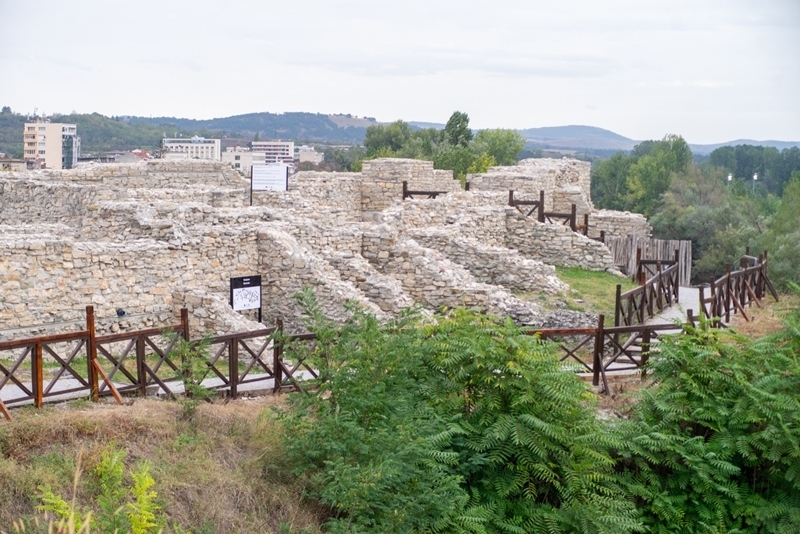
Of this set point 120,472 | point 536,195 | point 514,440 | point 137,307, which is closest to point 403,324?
point 514,440

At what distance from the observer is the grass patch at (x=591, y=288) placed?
64.1ft

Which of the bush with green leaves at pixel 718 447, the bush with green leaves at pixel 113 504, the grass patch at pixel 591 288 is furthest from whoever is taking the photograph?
the grass patch at pixel 591 288

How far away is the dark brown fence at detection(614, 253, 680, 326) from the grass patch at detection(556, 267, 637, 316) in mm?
657

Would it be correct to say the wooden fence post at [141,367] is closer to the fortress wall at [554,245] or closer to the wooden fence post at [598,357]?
the wooden fence post at [598,357]

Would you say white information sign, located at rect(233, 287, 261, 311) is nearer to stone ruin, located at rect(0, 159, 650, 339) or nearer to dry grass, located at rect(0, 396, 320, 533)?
stone ruin, located at rect(0, 159, 650, 339)

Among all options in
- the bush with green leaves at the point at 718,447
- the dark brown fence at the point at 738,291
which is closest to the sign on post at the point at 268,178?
the dark brown fence at the point at 738,291

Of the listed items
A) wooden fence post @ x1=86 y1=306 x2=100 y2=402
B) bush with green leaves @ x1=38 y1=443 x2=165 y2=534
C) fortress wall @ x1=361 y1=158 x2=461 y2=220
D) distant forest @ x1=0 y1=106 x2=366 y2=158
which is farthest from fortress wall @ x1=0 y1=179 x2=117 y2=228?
distant forest @ x1=0 y1=106 x2=366 y2=158

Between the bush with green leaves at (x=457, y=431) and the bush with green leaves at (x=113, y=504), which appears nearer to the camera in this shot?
the bush with green leaves at (x=113, y=504)

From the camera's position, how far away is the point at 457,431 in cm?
1017

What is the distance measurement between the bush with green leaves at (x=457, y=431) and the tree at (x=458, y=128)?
40.3 metres

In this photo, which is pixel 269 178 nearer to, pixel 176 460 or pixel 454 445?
pixel 454 445

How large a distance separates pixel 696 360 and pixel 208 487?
6.03 m

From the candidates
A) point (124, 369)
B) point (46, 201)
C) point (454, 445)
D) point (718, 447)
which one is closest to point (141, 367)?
point (124, 369)

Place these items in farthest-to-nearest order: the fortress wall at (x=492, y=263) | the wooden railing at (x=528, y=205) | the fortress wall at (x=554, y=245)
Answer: the wooden railing at (x=528, y=205)
the fortress wall at (x=554, y=245)
the fortress wall at (x=492, y=263)
